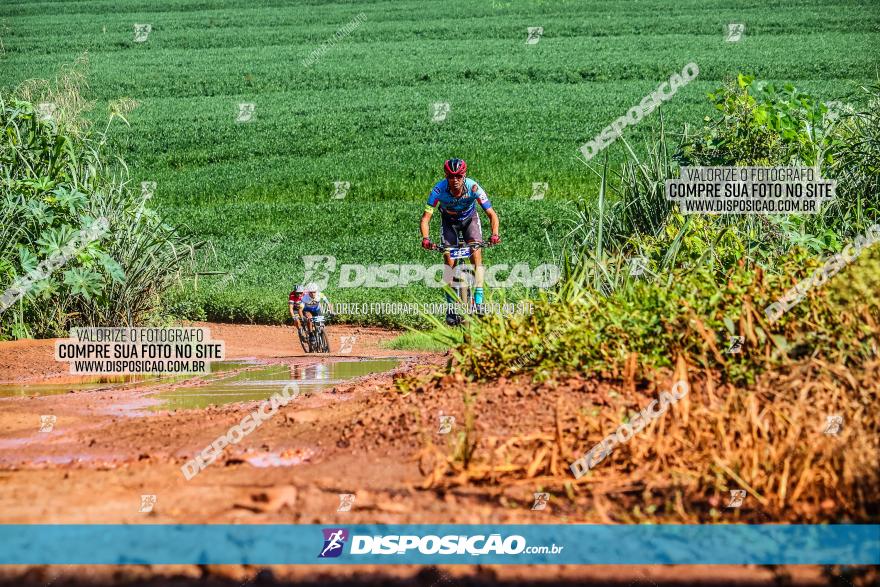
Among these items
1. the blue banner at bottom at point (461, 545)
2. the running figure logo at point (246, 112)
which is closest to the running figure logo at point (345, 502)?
the blue banner at bottom at point (461, 545)

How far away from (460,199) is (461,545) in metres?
7.60

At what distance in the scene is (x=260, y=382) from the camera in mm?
9594

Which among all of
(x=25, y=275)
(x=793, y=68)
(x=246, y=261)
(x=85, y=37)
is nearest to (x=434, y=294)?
(x=246, y=261)

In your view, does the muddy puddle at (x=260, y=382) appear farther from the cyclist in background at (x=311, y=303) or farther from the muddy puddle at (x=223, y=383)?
the cyclist in background at (x=311, y=303)

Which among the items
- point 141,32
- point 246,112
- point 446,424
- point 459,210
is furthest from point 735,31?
point 446,424

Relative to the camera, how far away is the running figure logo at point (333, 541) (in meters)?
4.16

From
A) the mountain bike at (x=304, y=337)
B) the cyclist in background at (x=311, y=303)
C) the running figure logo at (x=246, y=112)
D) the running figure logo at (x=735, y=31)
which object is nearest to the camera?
the cyclist in background at (x=311, y=303)

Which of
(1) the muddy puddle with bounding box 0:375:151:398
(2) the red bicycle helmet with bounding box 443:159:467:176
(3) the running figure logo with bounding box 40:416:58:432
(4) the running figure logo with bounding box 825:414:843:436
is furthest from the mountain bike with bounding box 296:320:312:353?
(4) the running figure logo with bounding box 825:414:843:436

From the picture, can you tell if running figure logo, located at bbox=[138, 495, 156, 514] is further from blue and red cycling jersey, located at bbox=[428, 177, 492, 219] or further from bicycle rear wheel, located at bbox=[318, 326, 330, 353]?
bicycle rear wheel, located at bbox=[318, 326, 330, 353]

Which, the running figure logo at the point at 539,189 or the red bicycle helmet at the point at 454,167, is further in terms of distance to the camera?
the running figure logo at the point at 539,189

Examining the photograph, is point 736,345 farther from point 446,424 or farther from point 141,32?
point 141,32

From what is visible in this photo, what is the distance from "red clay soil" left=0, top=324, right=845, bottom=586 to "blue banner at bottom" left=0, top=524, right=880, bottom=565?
0.20 ft

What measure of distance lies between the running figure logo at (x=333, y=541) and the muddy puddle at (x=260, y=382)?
411 cm

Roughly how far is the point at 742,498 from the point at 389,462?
5.52 ft
